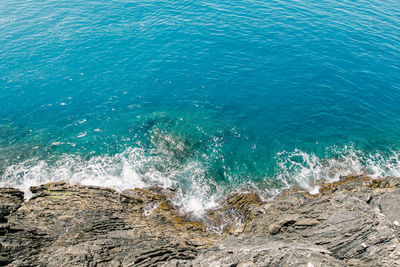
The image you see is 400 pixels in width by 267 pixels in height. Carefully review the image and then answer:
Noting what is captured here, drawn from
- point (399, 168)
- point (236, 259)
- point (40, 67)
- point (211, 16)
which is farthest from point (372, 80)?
point (40, 67)

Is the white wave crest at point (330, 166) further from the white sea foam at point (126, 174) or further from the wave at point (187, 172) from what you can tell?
the white sea foam at point (126, 174)

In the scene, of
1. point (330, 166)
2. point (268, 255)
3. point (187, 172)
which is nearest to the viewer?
point (268, 255)

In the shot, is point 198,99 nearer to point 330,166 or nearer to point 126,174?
point 126,174

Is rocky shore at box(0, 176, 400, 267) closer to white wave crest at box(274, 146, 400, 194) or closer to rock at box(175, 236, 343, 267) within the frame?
rock at box(175, 236, 343, 267)

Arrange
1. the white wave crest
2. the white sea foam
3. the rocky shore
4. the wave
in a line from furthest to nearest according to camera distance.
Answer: the white wave crest < the wave < the white sea foam < the rocky shore

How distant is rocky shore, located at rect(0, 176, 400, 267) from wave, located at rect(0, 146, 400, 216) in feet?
5.14

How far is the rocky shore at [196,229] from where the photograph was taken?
1666 centimetres

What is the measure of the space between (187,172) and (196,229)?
324 inches

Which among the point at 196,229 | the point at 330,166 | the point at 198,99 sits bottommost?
the point at 196,229

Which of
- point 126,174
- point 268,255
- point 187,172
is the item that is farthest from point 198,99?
point 268,255

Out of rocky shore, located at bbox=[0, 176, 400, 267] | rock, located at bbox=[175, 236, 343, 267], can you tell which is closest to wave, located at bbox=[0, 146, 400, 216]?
rocky shore, located at bbox=[0, 176, 400, 267]

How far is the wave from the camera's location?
3039 centimetres

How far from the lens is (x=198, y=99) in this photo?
42000 mm

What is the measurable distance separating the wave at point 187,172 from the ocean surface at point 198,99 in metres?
0.17
